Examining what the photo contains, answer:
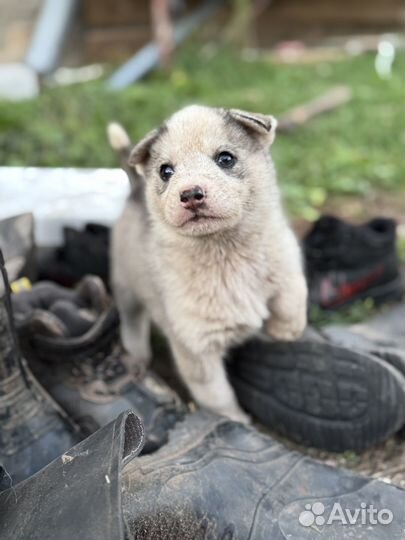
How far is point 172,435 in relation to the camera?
184 centimetres

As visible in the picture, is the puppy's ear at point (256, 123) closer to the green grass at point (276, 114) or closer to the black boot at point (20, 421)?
the black boot at point (20, 421)

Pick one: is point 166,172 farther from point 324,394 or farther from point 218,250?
point 324,394

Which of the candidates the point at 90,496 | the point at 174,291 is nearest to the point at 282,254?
the point at 174,291

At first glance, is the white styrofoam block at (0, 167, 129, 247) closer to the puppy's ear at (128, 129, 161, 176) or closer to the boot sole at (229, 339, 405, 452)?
the puppy's ear at (128, 129, 161, 176)

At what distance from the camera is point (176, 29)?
7527 mm

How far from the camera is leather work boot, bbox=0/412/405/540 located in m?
1.29

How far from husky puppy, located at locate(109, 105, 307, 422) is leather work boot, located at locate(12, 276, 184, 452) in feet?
0.58

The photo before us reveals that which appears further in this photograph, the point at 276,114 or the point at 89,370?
the point at 276,114

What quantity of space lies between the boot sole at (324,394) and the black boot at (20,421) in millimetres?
625

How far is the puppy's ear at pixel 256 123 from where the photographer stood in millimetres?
1983

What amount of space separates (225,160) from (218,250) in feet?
0.90

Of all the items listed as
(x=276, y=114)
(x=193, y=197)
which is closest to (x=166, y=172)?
(x=193, y=197)

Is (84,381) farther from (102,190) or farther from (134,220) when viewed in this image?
(102,190)

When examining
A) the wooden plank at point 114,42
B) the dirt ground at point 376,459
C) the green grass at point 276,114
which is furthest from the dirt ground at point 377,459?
the wooden plank at point 114,42
